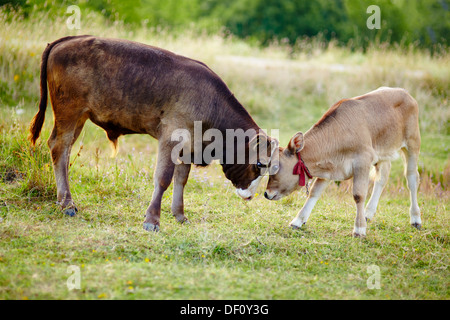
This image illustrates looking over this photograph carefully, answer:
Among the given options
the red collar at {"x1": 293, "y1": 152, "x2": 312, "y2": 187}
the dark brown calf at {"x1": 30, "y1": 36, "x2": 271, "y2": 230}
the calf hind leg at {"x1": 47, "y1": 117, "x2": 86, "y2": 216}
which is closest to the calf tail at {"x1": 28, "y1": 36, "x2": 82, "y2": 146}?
the dark brown calf at {"x1": 30, "y1": 36, "x2": 271, "y2": 230}

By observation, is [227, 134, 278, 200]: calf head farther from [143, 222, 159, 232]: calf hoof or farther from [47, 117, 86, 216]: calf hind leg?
[47, 117, 86, 216]: calf hind leg

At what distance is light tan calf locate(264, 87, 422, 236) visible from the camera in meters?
6.48

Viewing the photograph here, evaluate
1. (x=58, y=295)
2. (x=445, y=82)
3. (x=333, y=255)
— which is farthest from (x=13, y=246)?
(x=445, y=82)

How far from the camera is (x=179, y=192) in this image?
6.83 meters

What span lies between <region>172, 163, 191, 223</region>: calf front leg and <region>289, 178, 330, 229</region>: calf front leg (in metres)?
Answer: 1.49

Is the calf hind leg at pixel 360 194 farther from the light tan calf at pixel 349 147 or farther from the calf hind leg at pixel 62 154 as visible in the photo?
the calf hind leg at pixel 62 154

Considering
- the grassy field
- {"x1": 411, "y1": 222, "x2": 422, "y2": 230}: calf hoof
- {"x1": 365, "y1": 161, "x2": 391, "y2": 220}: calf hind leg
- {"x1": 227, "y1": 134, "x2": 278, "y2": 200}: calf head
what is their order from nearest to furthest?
the grassy field < {"x1": 227, "y1": 134, "x2": 278, "y2": 200}: calf head < {"x1": 411, "y1": 222, "x2": 422, "y2": 230}: calf hoof < {"x1": 365, "y1": 161, "x2": 391, "y2": 220}: calf hind leg

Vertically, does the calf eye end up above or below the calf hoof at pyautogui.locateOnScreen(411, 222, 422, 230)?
above

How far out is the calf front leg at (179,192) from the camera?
266 inches

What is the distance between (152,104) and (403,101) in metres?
3.63

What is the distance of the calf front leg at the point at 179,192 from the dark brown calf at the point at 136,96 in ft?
1.63

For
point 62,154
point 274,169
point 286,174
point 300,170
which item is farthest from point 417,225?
point 62,154

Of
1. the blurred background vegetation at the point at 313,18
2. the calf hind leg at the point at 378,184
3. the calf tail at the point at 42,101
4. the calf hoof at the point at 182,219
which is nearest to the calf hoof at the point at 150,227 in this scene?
the calf hoof at the point at 182,219
